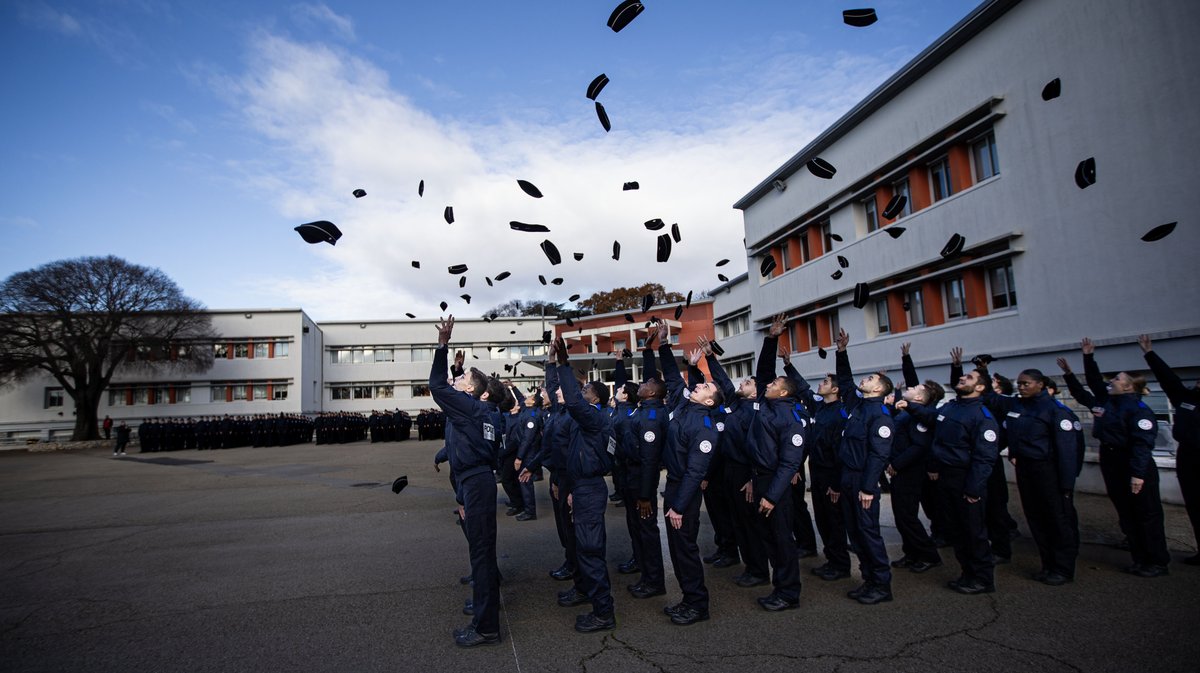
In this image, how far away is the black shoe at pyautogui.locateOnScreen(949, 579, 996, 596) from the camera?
566 centimetres

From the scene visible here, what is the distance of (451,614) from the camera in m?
5.32

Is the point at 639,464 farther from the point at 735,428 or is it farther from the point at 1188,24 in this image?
the point at 1188,24

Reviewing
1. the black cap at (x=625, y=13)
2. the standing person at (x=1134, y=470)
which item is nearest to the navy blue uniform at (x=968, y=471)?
the standing person at (x=1134, y=470)

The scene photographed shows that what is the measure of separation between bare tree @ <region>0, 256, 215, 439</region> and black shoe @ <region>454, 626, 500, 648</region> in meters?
45.6

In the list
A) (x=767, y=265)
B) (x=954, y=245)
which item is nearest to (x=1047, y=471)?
(x=767, y=265)

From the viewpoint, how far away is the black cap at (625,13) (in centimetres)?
743

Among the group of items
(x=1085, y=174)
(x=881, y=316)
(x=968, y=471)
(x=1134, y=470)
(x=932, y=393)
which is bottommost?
(x=1134, y=470)

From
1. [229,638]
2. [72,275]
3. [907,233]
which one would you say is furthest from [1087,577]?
[72,275]

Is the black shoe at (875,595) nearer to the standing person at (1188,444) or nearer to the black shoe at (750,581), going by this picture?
the black shoe at (750,581)

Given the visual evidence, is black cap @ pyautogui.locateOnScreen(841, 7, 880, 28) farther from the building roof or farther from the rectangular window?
the rectangular window

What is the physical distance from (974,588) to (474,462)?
15.7 ft

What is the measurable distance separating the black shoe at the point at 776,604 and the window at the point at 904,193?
48.4 ft

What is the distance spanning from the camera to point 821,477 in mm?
6797

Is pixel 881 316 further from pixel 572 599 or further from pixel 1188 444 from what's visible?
pixel 572 599
